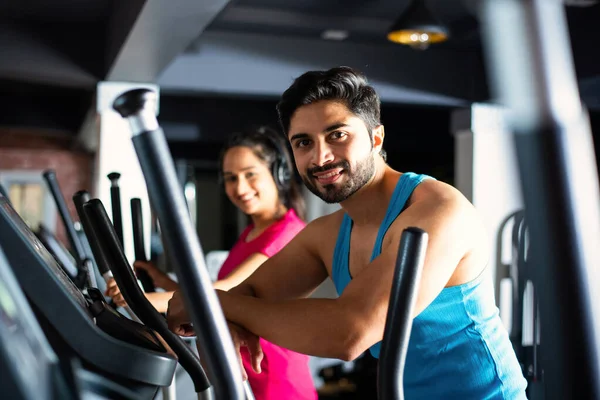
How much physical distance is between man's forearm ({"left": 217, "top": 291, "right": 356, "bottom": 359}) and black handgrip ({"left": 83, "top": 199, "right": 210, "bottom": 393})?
0.31 feet

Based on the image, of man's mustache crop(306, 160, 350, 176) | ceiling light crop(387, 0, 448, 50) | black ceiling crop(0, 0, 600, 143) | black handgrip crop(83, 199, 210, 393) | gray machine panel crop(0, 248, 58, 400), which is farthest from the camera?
black ceiling crop(0, 0, 600, 143)

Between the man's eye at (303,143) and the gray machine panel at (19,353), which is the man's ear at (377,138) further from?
the gray machine panel at (19,353)

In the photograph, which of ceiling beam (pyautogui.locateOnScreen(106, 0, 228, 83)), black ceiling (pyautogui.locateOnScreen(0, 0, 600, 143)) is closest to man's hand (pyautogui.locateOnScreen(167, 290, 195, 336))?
ceiling beam (pyautogui.locateOnScreen(106, 0, 228, 83))

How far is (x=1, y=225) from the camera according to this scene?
0.59 m

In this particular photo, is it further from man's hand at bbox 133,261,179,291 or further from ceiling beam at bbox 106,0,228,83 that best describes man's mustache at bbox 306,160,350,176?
ceiling beam at bbox 106,0,228,83

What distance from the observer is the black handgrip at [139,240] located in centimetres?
130

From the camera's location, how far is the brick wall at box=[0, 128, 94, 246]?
30.1ft

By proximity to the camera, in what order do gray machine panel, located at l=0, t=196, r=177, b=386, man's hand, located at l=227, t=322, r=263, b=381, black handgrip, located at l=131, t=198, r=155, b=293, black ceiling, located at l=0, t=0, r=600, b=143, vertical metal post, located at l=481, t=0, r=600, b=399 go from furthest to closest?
black ceiling, located at l=0, t=0, r=600, b=143
black handgrip, located at l=131, t=198, r=155, b=293
man's hand, located at l=227, t=322, r=263, b=381
gray machine panel, located at l=0, t=196, r=177, b=386
vertical metal post, located at l=481, t=0, r=600, b=399

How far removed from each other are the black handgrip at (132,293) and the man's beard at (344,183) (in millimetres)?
415

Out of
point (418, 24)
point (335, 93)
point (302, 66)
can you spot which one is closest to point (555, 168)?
point (335, 93)

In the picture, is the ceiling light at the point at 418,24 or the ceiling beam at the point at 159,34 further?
the ceiling light at the point at 418,24

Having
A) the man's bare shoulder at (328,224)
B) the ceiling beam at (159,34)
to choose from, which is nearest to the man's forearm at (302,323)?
the man's bare shoulder at (328,224)

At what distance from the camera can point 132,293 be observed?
88 cm

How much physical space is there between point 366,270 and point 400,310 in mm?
299
